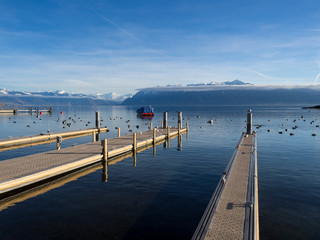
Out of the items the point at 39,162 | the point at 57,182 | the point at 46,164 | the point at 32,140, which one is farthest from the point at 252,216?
the point at 32,140

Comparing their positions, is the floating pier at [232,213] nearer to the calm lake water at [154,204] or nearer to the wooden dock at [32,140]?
the calm lake water at [154,204]

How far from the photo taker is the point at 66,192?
18609 millimetres

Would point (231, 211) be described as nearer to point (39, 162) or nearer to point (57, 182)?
point (57, 182)

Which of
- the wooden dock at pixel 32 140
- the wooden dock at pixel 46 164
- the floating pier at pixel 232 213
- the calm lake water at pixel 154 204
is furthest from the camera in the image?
the wooden dock at pixel 32 140

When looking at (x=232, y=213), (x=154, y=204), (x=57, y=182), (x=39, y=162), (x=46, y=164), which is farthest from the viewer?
Answer: (x=39, y=162)

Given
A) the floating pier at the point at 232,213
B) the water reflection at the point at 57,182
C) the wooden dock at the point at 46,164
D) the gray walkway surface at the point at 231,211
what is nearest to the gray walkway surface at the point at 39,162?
the wooden dock at the point at 46,164

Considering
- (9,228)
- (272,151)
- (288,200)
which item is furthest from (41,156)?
(272,151)

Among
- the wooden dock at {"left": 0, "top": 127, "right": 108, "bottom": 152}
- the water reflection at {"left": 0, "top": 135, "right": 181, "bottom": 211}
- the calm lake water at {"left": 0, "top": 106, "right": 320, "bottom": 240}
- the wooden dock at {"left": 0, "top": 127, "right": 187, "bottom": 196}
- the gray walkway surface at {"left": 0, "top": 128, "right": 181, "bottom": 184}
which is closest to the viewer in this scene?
the calm lake water at {"left": 0, "top": 106, "right": 320, "bottom": 240}

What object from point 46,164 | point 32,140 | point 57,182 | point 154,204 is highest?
point 46,164

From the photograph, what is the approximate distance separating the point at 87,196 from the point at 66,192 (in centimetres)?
183

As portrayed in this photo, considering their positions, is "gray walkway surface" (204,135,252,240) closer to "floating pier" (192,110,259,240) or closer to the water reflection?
"floating pier" (192,110,259,240)

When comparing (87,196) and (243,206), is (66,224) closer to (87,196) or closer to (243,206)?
(87,196)

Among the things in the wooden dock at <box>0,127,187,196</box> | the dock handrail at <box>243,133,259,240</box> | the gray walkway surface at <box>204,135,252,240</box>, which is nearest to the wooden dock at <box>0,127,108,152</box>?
the wooden dock at <box>0,127,187,196</box>

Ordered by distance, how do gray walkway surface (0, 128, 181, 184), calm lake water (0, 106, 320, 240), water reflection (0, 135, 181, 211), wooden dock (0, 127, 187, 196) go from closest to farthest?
calm lake water (0, 106, 320, 240) → water reflection (0, 135, 181, 211) → wooden dock (0, 127, 187, 196) → gray walkway surface (0, 128, 181, 184)
